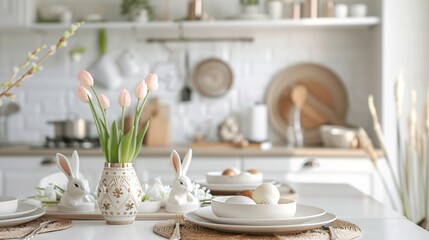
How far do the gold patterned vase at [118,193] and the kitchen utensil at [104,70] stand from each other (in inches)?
134

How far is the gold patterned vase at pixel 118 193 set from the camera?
6.16 feet

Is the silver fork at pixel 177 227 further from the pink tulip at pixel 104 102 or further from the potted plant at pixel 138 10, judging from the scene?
the potted plant at pixel 138 10

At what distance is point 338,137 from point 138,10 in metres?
1.64

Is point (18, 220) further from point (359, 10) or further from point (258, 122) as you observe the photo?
point (359, 10)

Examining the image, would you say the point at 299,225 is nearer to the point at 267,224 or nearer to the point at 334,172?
the point at 267,224

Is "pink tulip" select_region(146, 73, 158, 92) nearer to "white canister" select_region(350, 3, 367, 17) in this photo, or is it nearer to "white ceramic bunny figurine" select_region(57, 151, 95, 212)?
"white ceramic bunny figurine" select_region(57, 151, 95, 212)


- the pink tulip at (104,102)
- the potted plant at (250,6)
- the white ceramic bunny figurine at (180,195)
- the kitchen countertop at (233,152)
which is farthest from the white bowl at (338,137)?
the pink tulip at (104,102)

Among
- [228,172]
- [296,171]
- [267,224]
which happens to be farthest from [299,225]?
[296,171]

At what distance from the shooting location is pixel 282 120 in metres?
5.22

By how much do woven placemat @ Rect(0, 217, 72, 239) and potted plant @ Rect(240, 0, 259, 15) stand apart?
327 centimetres

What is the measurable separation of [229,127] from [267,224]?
3.41 meters

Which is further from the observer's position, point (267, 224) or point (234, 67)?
point (234, 67)

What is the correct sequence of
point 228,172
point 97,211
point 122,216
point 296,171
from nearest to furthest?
point 122,216, point 97,211, point 228,172, point 296,171

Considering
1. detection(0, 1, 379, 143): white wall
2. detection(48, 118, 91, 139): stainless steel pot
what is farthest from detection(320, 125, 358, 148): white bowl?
detection(48, 118, 91, 139): stainless steel pot
